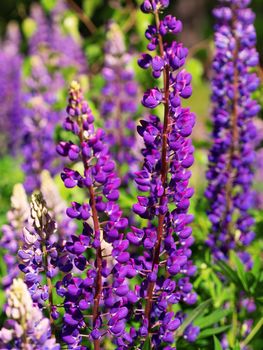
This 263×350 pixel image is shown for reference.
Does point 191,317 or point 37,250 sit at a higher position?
point 37,250

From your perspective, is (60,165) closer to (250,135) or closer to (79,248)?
(250,135)

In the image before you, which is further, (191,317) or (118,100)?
(118,100)

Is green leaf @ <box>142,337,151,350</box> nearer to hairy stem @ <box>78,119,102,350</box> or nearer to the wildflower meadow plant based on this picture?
the wildflower meadow plant

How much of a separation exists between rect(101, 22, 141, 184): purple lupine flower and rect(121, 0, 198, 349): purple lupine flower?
8.13ft

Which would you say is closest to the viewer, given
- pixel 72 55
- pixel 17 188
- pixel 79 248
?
pixel 79 248

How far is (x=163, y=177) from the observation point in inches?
90.9

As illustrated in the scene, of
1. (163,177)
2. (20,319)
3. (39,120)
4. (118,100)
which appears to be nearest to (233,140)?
(163,177)

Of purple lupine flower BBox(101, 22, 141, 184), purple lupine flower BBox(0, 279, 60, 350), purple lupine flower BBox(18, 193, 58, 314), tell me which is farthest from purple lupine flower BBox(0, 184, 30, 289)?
purple lupine flower BBox(101, 22, 141, 184)

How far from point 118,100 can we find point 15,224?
2.18 m

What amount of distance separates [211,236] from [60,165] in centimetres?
220

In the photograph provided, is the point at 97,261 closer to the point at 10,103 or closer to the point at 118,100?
the point at 118,100

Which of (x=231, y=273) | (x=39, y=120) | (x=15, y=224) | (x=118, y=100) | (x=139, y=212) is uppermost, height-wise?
(x=118, y=100)

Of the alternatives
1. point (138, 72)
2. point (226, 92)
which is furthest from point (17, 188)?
point (138, 72)

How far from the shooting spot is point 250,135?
355cm
